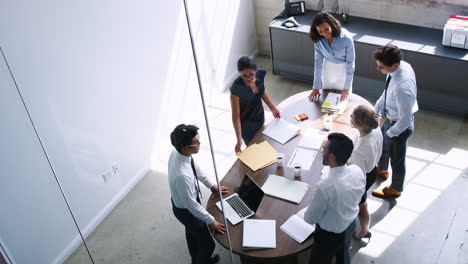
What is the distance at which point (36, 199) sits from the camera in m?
3.25

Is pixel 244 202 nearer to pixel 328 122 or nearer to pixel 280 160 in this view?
pixel 280 160

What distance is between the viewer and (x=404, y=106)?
3551 mm

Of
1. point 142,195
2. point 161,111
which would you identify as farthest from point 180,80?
point 142,195

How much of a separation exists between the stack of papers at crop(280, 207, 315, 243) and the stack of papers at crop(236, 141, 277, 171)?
57cm

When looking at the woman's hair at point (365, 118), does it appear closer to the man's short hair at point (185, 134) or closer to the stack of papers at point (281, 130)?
the stack of papers at point (281, 130)

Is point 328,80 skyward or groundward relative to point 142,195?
skyward

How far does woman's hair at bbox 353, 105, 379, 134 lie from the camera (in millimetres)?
3168

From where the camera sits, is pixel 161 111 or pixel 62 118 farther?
pixel 161 111

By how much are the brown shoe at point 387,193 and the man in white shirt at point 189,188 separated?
1616 mm

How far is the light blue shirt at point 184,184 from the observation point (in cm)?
293

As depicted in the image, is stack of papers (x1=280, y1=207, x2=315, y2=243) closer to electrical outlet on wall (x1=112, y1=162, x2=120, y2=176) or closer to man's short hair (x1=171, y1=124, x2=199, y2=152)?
man's short hair (x1=171, y1=124, x2=199, y2=152)

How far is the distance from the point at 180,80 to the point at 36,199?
5.54 feet

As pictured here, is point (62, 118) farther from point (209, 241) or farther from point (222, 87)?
point (222, 87)

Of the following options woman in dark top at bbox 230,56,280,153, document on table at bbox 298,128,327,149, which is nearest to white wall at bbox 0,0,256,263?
woman in dark top at bbox 230,56,280,153
